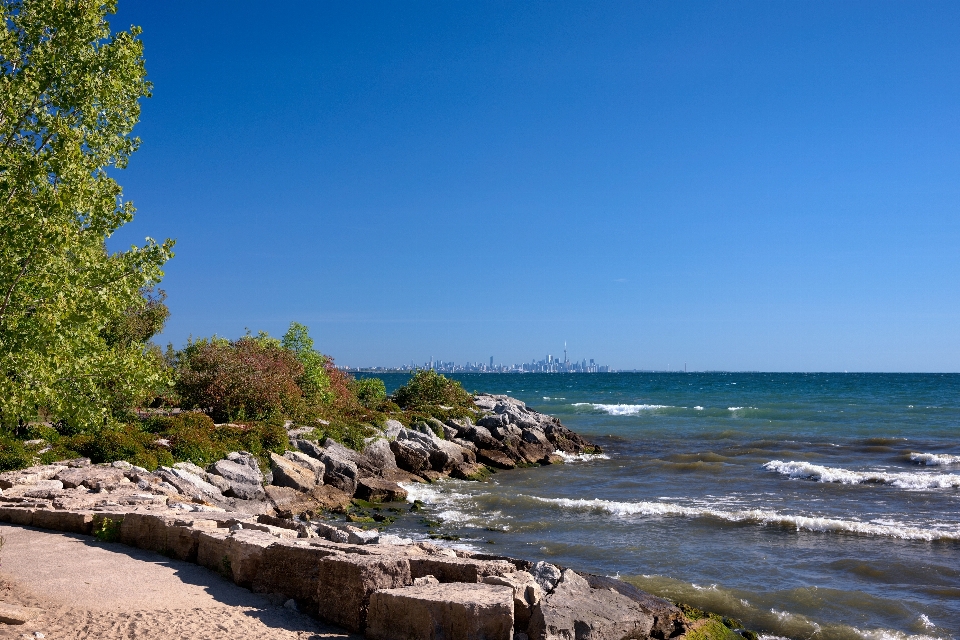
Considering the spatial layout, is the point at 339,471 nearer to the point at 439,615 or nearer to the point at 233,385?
the point at 233,385

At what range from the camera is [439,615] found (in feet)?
23.4

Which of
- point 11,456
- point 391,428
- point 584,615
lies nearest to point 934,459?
point 391,428

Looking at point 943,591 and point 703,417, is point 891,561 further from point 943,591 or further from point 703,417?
point 703,417

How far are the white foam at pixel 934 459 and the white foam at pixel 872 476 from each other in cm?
274

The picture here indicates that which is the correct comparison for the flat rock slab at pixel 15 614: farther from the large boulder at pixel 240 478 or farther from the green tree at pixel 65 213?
the large boulder at pixel 240 478

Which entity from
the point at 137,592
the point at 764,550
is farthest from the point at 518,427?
the point at 137,592

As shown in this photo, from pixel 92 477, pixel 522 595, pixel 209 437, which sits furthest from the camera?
pixel 209 437

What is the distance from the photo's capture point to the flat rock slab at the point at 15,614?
6.69 m

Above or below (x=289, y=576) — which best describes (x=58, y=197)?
above

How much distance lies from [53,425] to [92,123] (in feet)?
32.9

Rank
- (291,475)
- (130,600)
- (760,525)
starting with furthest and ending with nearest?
(291,475) → (760,525) → (130,600)

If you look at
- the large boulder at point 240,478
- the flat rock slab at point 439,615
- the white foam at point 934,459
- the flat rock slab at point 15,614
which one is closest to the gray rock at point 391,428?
the large boulder at point 240,478

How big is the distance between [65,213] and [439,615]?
253 inches

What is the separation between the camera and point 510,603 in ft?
24.0
